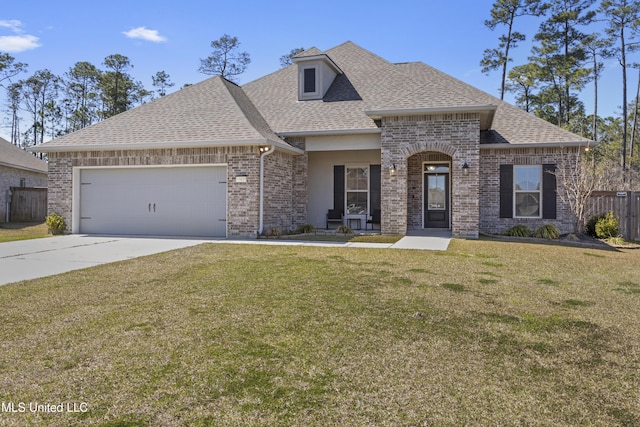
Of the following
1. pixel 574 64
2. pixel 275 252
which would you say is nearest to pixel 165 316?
pixel 275 252

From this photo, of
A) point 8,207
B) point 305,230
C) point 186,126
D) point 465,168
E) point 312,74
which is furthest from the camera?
point 8,207

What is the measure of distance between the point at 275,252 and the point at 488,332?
5847 mm

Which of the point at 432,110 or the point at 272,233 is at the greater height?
the point at 432,110

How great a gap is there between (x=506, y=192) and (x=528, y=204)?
81 cm

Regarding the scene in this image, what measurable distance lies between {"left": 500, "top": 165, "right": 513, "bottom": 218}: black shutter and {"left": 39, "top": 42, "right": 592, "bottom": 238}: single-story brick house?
33mm

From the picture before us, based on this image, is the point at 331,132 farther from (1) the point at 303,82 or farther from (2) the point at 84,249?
(2) the point at 84,249

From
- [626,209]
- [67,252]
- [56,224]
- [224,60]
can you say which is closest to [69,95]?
[224,60]

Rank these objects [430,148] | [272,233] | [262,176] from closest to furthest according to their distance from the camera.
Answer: [430,148] < [262,176] < [272,233]

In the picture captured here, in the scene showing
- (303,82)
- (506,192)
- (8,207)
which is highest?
(303,82)

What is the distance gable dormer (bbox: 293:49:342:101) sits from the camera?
15.9 m

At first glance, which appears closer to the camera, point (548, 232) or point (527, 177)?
point (548, 232)

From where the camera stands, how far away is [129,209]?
1333 cm

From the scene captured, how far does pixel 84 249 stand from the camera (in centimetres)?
975

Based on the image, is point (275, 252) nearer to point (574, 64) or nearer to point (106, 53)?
point (574, 64)
